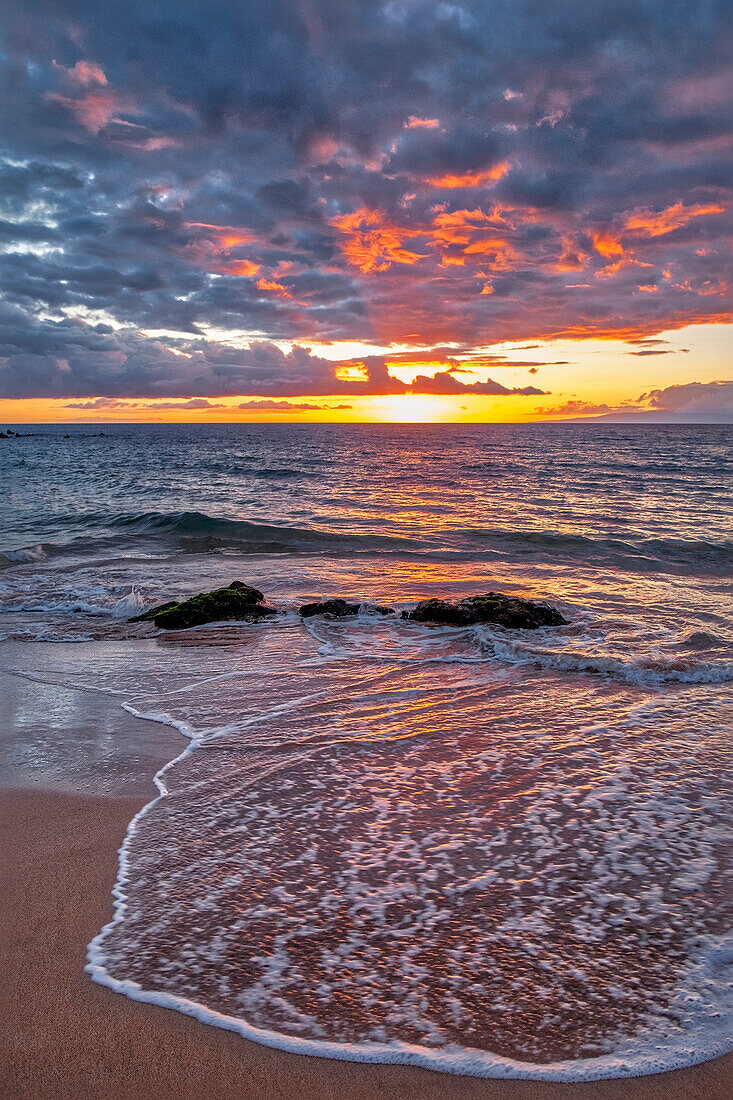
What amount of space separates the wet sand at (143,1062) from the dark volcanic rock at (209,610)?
661 cm

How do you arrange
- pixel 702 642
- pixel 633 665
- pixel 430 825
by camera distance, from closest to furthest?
1. pixel 430 825
2. pixel 633 665
3. pixel 702 642

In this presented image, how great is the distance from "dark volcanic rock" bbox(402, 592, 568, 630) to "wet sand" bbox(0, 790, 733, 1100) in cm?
695

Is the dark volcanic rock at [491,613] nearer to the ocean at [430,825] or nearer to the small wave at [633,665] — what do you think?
the ocean at [430,825]

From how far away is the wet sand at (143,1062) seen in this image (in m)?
2.34

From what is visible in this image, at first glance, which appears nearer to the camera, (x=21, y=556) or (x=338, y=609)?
(x=338, y=609)

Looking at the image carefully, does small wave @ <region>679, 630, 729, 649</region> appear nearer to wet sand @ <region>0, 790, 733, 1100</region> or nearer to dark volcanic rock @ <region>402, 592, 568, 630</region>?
dark volcanic rock @ <region>402, 592, 568, 630</region>

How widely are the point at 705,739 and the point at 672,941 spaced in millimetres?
2823

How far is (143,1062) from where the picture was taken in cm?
245

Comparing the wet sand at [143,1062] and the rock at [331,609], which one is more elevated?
the wet sand at [143,1062]

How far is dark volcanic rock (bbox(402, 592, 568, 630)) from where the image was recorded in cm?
935

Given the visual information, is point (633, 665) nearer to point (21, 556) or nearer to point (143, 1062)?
point (143, 1062)

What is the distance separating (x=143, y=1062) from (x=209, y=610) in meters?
7.81

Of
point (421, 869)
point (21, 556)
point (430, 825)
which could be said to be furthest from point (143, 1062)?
point (21, 556)

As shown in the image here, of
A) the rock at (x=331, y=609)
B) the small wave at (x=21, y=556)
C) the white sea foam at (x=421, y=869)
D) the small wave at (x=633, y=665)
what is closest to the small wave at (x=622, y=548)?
the small wave at (x=633, y=665)
